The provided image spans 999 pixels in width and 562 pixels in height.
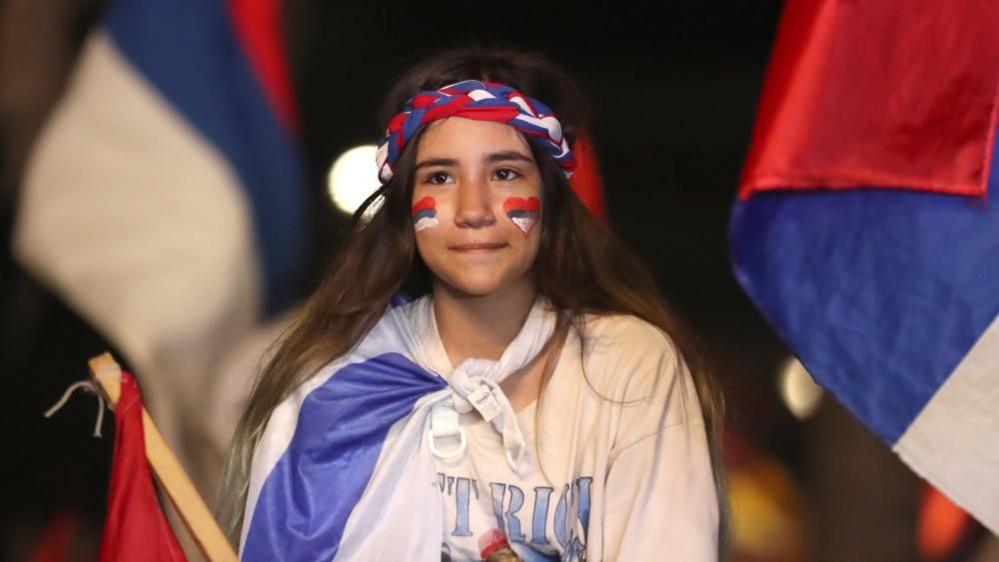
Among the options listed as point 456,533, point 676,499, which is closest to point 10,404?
point 456,533

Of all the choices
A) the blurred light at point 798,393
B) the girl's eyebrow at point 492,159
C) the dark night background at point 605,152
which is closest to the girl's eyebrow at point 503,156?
the girl's eyebrow at point 492,159

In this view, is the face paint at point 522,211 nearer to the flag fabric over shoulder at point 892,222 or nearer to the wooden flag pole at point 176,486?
the flag fabric over shoulder at point 892,222

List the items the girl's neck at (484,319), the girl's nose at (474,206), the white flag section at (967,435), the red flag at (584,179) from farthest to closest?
the red flag at (584,179)
the girl's neck at (484,319)
the girl's nose at (474,206)
the white flag section at (967,435)

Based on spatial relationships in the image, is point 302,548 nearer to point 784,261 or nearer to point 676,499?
point 676,499

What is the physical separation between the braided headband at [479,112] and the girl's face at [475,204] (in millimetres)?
15

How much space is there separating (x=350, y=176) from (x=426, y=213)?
140 cm

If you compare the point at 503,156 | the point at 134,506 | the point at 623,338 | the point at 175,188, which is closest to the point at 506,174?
the point at 503,156

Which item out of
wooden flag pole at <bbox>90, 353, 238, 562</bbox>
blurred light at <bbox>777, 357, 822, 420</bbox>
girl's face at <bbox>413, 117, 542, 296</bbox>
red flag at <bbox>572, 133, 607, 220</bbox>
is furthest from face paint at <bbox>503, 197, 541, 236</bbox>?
blurred light at <bbox>777, 357, 822, 420</bbox>

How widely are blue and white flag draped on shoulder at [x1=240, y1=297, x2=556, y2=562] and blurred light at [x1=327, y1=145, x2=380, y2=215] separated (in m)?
1.32

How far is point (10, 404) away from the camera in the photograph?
346cm

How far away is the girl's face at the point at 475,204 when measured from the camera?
206 cm

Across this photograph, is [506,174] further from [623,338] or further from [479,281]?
[623,338]

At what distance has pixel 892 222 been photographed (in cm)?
179

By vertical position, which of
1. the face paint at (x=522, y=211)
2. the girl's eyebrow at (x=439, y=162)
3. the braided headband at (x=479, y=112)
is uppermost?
the braided headband at (x=479, y=112)
